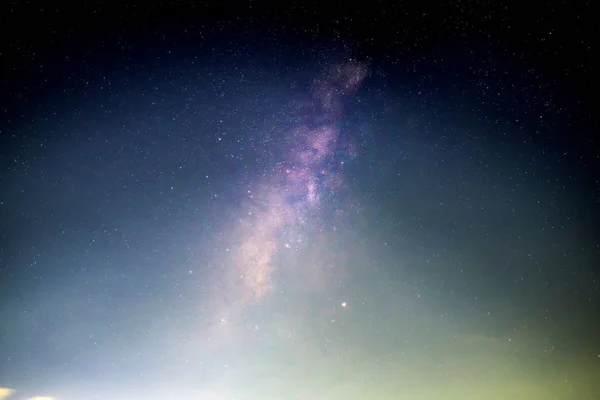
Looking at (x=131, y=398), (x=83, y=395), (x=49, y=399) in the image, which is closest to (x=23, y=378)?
(x=49, y=399)

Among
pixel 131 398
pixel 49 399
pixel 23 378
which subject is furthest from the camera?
pixel 131 398

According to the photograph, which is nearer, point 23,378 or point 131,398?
point 23,378

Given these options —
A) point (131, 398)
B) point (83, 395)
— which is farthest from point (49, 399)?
point (131, 398)

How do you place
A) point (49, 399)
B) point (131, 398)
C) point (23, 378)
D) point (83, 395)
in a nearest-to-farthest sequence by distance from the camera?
point (23, 378)
point (49, 399)
point (83, 395)
point (131, 398)

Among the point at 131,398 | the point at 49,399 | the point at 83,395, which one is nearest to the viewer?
the point at 49,399

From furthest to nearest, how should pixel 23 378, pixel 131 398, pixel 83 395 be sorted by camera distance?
pixel 131 398, pixel 83 395, pixel 23 378

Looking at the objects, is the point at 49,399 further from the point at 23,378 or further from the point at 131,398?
the point at 131,398

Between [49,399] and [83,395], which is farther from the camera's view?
[83,395]

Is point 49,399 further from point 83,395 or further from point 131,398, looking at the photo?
point 131,398
